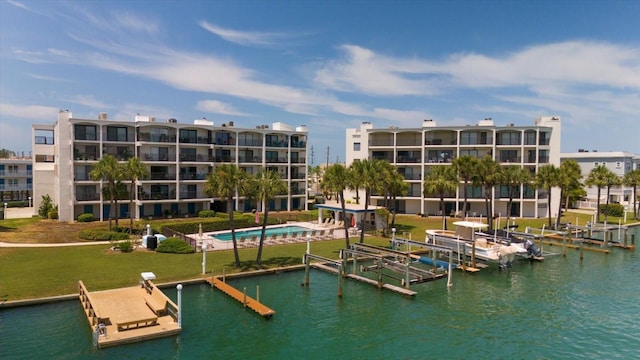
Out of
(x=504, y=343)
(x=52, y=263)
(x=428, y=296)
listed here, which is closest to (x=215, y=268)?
(x=52, y=263)

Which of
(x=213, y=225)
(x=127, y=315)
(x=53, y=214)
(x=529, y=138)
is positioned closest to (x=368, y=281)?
(x=127, y=315)

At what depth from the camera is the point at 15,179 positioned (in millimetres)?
84562

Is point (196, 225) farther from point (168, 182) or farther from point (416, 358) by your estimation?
point (416, 358)

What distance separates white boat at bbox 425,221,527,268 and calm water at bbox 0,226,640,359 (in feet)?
15.4

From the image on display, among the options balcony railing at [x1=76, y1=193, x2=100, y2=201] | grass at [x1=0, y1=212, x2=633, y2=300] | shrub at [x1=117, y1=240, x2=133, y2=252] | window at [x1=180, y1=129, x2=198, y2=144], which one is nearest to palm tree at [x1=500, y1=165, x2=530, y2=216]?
grass at [x1=0, y1=212, x2=633, y2=300]

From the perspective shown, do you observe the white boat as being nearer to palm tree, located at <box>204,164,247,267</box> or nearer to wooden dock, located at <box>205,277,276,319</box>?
wooden dock, located at <box>205,277,276,319</box>

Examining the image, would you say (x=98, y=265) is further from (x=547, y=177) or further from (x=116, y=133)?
(x=547, y=177)

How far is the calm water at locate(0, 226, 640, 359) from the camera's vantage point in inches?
854

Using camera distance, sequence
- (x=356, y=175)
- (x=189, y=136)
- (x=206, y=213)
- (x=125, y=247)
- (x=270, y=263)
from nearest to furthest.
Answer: (x=270, y=263) → (x=125, y=247) → (x=356, y=175) → (x=206, y=213) → (x=189, y=136)

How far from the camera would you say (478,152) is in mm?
72500

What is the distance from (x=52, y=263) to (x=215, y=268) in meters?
12.2

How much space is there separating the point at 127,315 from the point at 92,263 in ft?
42.3

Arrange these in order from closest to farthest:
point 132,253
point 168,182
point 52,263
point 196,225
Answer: point 52,263
point 132,253
point 196,225
point 168,182

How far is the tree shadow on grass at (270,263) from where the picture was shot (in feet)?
114
